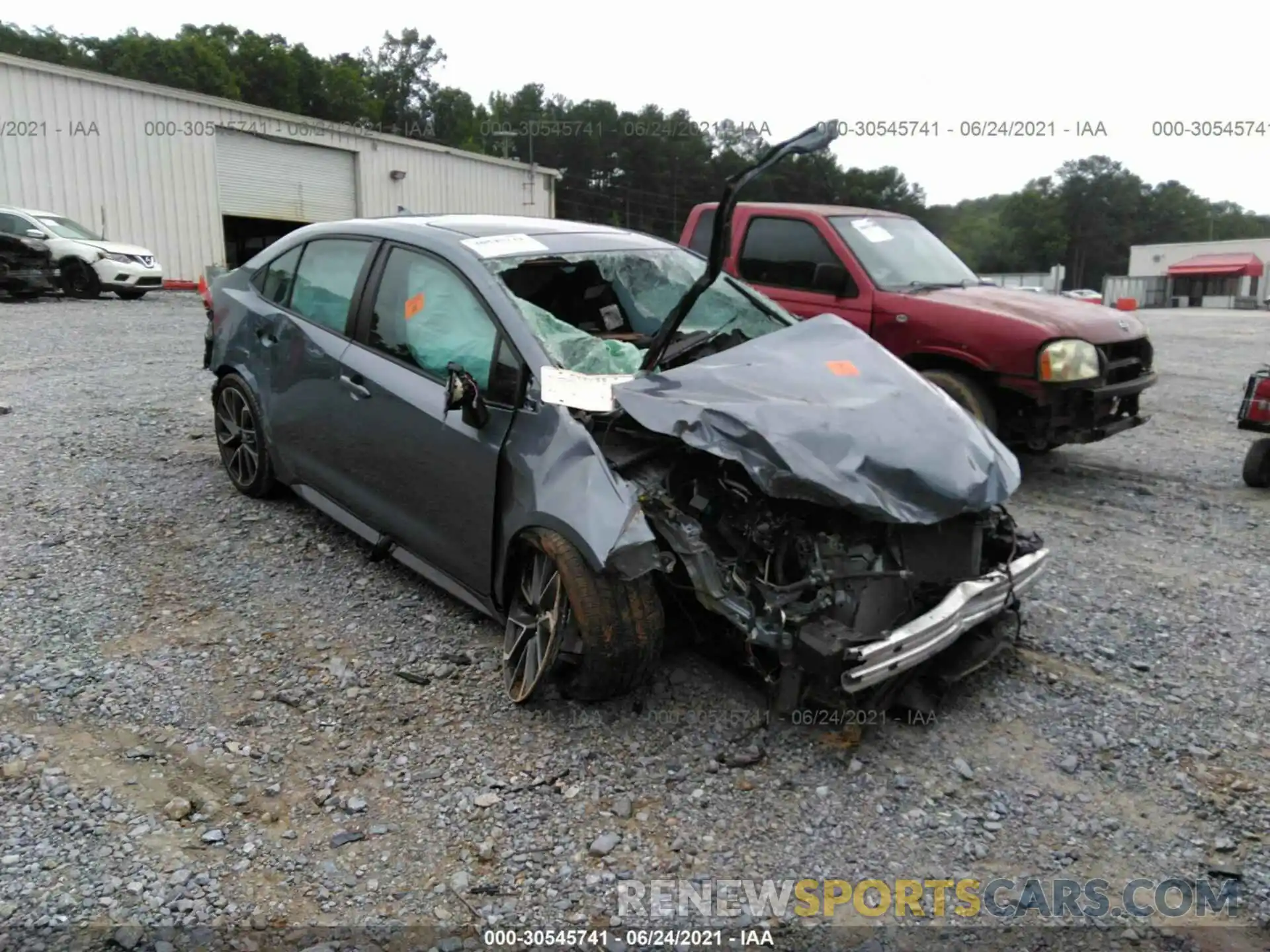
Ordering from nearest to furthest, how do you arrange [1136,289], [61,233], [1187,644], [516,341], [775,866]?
[775,866] → [516,341] → [1187,644] → [61,233] → [1136,289]

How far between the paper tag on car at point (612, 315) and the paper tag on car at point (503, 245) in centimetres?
38

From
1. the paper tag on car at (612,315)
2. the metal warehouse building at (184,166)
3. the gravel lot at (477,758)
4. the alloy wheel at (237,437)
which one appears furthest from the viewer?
the metal warehouse building at (184,166)

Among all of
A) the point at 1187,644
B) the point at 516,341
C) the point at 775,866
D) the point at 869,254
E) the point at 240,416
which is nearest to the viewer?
the point at 775,866

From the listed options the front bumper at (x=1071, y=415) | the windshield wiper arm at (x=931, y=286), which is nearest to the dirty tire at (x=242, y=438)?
the windshield wiper arm at (x=931, y=286)

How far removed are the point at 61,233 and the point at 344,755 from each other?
646 inches

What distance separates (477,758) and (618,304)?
215 centimetres

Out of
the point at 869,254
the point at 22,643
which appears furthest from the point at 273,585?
the point at 869,254

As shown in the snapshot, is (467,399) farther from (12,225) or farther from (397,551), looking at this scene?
(12,225)

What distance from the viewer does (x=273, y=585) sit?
442cm

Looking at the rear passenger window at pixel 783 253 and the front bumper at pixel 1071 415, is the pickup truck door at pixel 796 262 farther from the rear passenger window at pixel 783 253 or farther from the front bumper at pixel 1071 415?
the front bumper at pixel 1071 415

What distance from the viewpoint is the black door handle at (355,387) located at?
4137 millimetres

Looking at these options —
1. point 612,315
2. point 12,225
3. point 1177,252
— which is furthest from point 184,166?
point 1177,252

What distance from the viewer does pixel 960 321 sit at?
242 inches

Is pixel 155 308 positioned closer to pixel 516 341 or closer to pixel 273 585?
pixel 273 585
